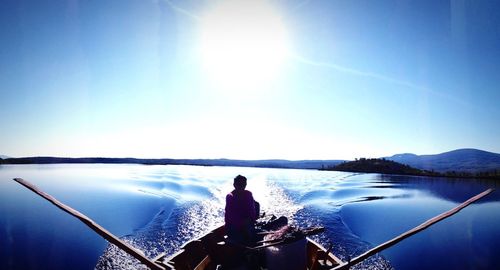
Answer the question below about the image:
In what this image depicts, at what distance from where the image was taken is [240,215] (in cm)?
841

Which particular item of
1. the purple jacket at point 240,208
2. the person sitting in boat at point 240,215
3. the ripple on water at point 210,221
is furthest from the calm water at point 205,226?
the purple jacket at point 240,208

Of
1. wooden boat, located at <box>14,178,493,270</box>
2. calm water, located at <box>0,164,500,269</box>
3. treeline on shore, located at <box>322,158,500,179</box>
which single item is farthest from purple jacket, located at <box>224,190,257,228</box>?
treeline on shore, located at <box>322,158,500,179</box>

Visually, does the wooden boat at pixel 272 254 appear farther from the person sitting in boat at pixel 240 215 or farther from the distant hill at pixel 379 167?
the distant hill at pixel 379 167

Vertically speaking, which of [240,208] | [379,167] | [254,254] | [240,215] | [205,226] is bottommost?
[205,226]

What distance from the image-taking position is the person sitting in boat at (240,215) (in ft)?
27.4

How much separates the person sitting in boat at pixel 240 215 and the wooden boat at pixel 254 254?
1.20 ft

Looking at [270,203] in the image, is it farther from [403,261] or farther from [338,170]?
[338,170]

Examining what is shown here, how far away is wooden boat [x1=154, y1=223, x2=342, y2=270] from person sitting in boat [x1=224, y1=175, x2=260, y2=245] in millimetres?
365

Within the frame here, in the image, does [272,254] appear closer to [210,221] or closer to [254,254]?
[254,254]

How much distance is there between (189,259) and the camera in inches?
329

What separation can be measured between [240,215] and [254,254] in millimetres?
1379

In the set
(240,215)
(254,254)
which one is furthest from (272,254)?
(240,215)

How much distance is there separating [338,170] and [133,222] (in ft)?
214

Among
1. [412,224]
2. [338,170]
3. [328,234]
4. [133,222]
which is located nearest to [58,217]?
[133,222]
